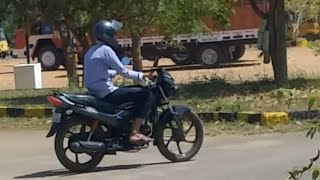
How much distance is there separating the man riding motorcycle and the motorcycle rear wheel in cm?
37

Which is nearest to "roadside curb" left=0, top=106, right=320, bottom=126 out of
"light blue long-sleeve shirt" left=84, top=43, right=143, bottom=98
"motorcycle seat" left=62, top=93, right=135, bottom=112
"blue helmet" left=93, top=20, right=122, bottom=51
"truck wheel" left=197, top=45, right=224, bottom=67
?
"motorcycle seat" left=62, top=93, right=135, bottom=112

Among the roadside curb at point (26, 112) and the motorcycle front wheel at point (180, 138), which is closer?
the motorcycle front wheel at point (180, 138)

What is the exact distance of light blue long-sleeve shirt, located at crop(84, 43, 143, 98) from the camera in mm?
8648

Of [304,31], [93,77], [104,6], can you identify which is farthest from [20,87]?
[304,31]

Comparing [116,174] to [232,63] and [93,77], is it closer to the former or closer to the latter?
[93,77]

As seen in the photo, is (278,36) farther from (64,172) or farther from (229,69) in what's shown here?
(229,69)

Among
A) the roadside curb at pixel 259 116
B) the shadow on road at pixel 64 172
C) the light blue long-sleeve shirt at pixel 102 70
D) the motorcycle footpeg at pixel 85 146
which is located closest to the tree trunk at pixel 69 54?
the roadside curb at pixel 259 116

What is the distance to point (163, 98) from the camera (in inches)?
347

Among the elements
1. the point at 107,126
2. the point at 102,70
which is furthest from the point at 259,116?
the point at 102,70

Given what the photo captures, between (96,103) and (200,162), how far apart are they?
4.79 ft

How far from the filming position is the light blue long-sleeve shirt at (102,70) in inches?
340

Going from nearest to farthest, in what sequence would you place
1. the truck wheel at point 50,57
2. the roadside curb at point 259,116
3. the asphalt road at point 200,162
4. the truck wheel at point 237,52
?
the asphalt road at point 200,162 → the roadside curb at point 259,116 → the truck wheel at point 237,52 → the truck wheel at point 50,57

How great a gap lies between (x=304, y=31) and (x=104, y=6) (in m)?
28.4

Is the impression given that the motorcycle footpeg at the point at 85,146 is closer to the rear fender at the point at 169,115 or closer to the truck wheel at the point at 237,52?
the rear fender at the point at 169,115
